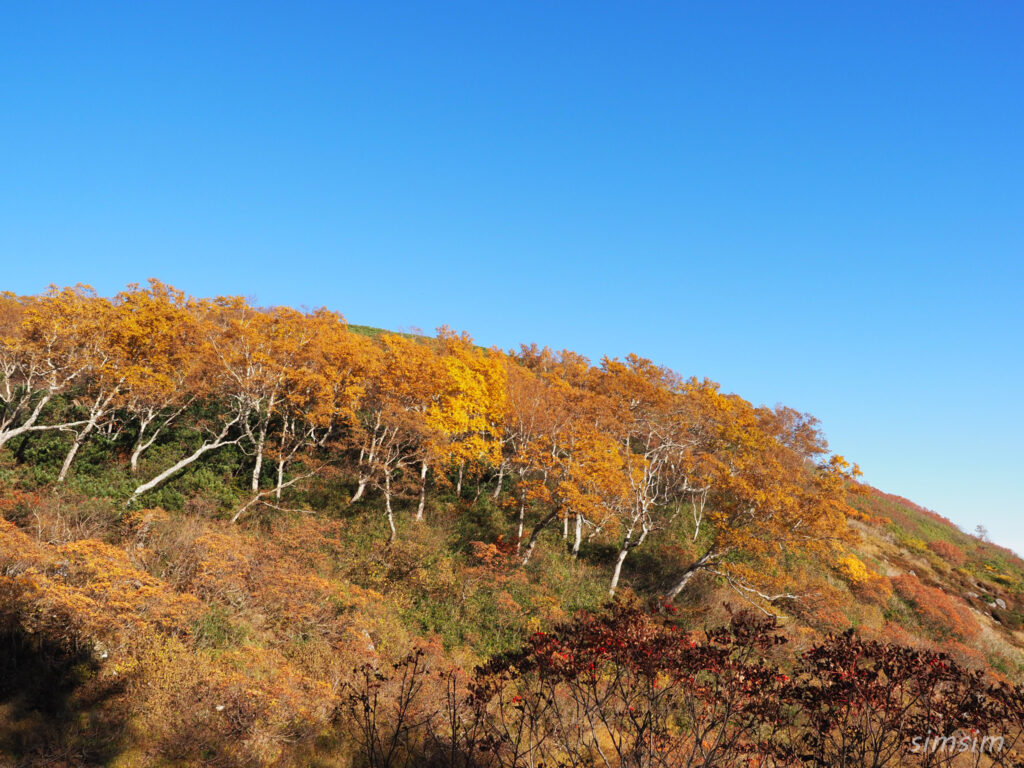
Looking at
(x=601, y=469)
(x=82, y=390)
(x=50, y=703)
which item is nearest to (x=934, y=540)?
(x=601, y=469)

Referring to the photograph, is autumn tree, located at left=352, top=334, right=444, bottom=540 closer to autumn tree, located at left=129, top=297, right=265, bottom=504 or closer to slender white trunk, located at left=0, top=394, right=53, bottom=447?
autumn tree, located at left=129, top=297, right=265, bottom=504

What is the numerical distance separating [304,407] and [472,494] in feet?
42.3

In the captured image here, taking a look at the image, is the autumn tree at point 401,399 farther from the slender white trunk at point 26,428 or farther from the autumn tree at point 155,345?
the slender white trunk at point 26,428

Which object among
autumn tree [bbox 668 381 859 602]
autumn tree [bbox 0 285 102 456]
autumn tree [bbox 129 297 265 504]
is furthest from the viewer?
autumn tree [bbox 129 297 265 504]

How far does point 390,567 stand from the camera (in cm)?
2530

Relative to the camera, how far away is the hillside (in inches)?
425

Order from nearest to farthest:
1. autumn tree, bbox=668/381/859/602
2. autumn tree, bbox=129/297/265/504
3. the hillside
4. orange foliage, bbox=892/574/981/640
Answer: the hillside → autumn tree, bbox=668/381/859/602 → autumn tree, bbox=129/297/265/504 → orange foliage, bbox=892/574/981/640

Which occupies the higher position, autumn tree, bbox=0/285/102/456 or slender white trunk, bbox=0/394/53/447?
autumn tree, bbox=0/285/102/456

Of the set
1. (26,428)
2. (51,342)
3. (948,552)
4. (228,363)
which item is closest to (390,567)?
(228,363)

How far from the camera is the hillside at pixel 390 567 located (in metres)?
10.8

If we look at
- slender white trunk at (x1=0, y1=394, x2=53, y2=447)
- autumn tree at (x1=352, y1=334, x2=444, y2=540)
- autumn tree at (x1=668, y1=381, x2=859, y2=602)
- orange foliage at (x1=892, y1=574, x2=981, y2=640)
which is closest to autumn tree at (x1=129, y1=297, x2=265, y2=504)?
slender white trunk at (x1=0, y1=394, x2=53, y2=447)

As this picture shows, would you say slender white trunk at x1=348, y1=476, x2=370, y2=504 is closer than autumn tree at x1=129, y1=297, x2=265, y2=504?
No

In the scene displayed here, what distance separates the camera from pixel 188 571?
1781 cm

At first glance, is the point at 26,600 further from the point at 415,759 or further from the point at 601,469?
the point at 601,469
